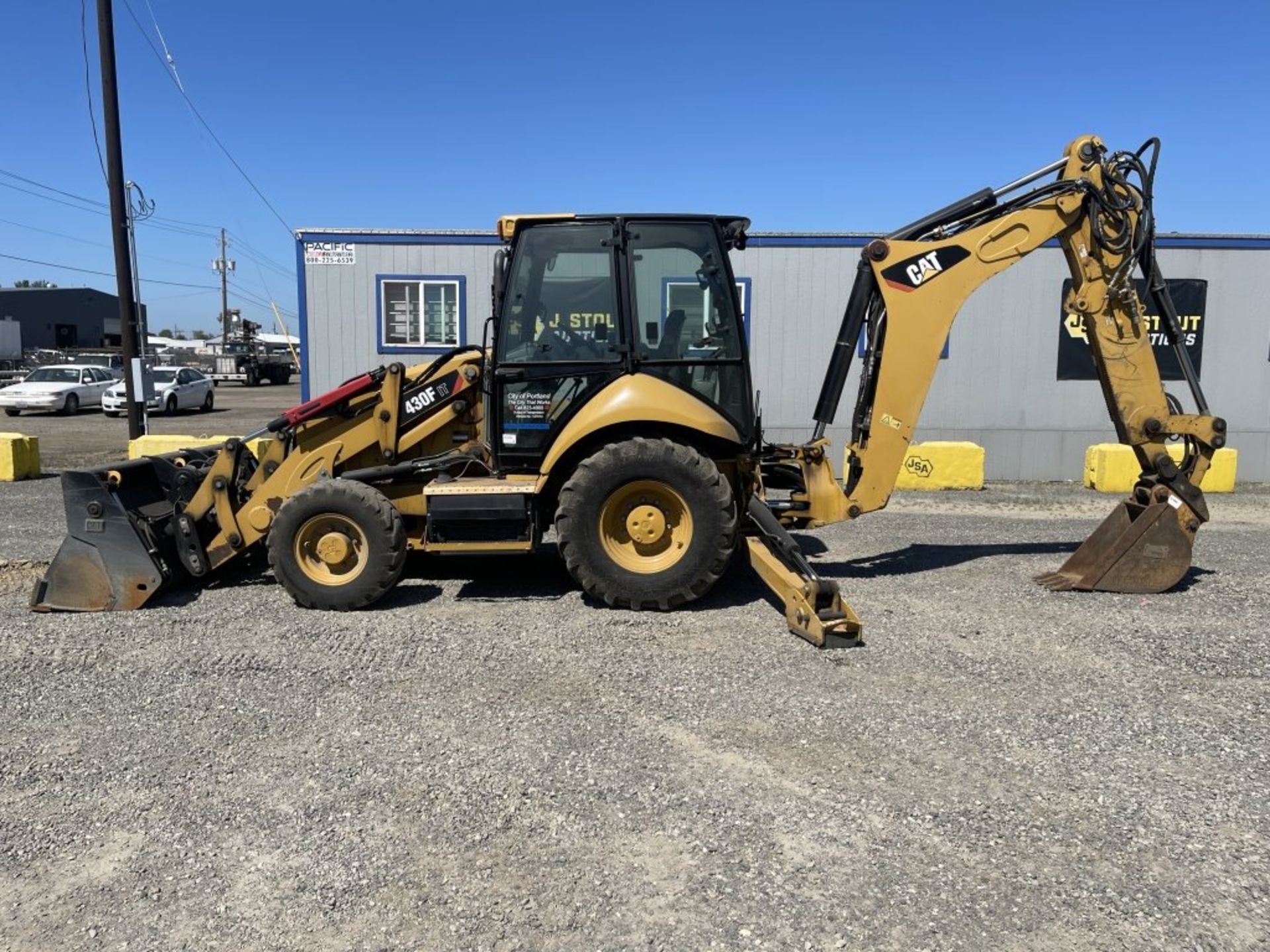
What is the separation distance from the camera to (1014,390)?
41.3ft

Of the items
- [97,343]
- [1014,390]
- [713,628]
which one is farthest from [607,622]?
[97,343]

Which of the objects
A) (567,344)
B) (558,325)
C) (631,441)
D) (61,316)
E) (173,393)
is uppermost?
(61,316)

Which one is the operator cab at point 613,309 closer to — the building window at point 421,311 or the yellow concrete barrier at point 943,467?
the yellow concrete barrier at point 943,467

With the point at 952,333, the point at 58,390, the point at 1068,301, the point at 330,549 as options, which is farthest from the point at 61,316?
the point at 1068,301

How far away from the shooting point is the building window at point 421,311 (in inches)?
490

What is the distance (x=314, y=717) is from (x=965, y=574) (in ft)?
16.3

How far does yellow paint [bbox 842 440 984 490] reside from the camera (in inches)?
461

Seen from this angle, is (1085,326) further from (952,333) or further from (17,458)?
(17,458)

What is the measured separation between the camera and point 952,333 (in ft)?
40.7

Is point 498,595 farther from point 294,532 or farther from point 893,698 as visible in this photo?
point 893,698

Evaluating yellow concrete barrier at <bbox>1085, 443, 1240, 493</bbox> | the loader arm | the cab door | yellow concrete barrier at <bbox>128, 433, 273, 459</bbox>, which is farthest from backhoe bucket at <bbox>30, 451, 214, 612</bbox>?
yellow concrete barrier at <bbox>1085, 443, 1240, 493</bbox>

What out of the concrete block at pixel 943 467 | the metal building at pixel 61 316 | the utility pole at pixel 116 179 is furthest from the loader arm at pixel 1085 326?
the metal building at pixel 61 316

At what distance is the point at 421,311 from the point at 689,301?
728 centimetres

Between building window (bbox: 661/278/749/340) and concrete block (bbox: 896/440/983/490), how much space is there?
21.1 ft
